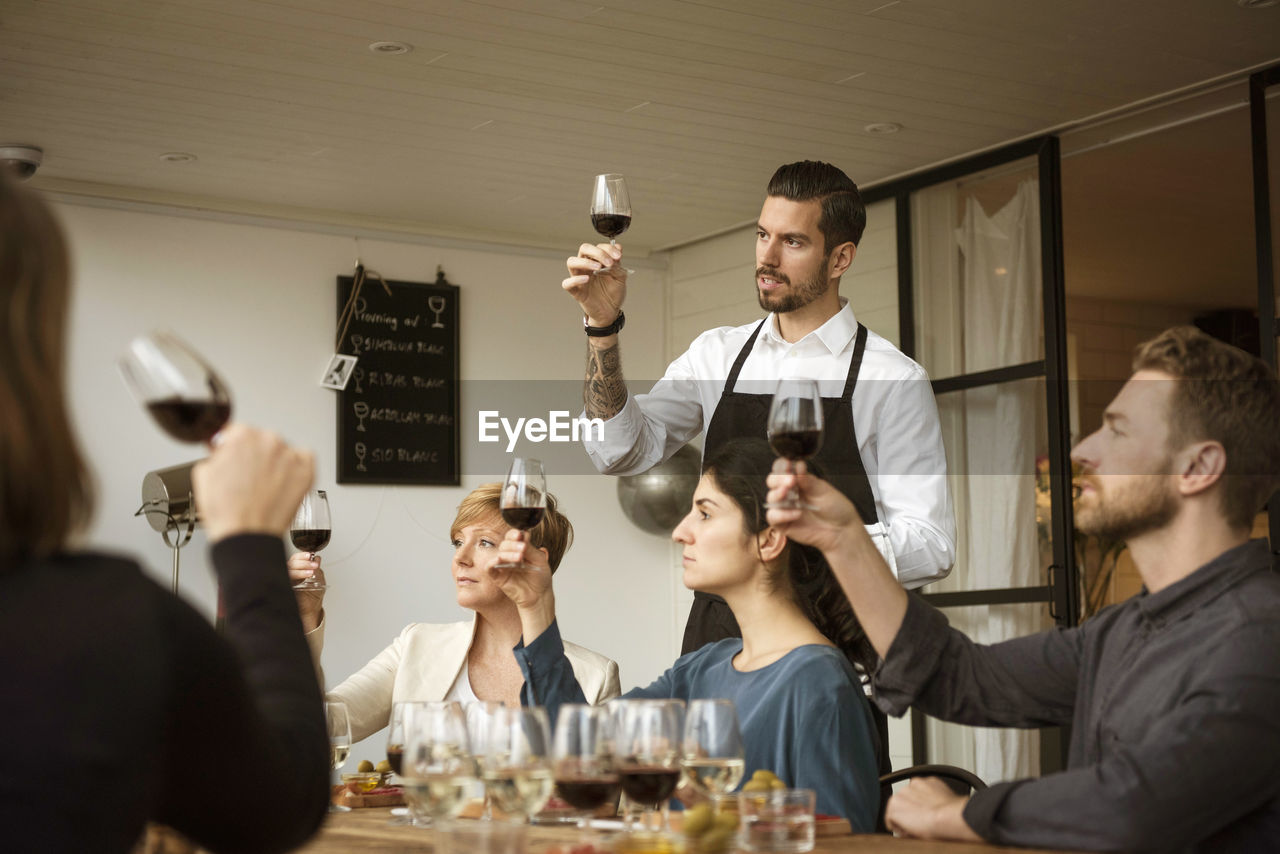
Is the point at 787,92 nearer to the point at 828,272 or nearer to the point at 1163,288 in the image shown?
the point at 828,272

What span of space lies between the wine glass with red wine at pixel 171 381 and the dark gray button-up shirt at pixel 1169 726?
0.98 meters

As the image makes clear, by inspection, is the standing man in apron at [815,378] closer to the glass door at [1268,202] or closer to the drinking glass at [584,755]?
the drinking glass at [584,755]

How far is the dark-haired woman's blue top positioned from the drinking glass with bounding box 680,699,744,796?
45 centimetres

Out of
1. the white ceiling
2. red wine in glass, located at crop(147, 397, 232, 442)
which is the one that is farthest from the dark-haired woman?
the white ceiling

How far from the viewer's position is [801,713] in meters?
2.16

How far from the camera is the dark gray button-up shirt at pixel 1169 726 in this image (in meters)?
1.53

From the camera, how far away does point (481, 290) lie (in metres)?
6.26

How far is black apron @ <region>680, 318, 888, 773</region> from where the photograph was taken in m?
2.88

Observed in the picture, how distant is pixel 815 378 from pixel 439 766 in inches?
66.2

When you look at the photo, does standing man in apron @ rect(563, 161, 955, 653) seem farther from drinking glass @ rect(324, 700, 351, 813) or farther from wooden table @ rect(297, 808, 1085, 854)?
wooden table @ rect(297, 808, 1085, 854)

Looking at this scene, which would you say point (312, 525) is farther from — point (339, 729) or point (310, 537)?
point (339, 729)

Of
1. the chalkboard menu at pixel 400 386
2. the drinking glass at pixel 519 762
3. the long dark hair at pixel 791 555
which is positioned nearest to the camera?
the drinking glass at pixel 519 762

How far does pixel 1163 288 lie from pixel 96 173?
5.31m

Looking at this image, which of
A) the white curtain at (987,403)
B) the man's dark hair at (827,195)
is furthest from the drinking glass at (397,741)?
the white curtain at (987,403)
